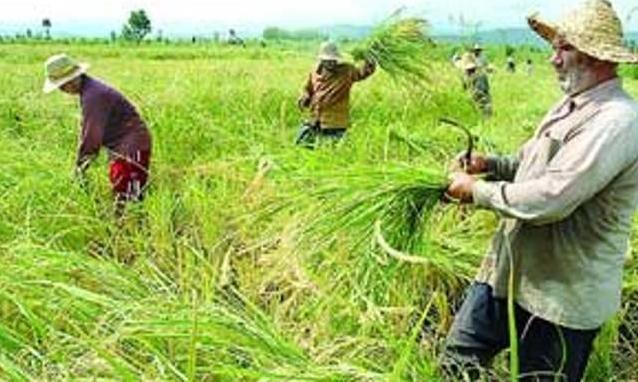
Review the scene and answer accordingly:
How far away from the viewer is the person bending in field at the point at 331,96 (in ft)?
21.0

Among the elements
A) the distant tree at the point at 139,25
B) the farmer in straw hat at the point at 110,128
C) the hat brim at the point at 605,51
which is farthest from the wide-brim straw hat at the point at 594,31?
the distant tree at the point at 139,25

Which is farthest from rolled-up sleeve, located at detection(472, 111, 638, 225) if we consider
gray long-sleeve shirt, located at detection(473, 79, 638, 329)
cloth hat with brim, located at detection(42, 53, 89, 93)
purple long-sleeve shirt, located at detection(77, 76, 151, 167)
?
cloth hat with brim, located at detection(42, 53, 89, 93)

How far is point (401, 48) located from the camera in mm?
5711

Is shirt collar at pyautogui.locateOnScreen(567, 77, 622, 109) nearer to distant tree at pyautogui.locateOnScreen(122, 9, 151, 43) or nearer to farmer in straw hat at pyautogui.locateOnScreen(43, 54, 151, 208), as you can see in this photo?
farmer in straw hat at pyautogui.locateOnScreen(43, 54, 151, 208)

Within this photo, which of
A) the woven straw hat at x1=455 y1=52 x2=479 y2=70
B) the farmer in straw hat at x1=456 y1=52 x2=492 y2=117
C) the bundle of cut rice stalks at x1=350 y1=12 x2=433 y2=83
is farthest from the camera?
the farmer in straw hat at x1=456 y1=52 x2=492 y2=117

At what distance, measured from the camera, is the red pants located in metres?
4.56

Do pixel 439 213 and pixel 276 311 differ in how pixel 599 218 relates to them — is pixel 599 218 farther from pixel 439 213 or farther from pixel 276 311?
pixel 439 213

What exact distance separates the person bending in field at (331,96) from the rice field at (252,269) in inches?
42.1

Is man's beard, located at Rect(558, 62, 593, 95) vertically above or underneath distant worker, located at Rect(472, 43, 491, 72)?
above

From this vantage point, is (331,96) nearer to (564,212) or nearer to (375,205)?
(375,205)

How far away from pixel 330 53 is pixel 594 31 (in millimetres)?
4143

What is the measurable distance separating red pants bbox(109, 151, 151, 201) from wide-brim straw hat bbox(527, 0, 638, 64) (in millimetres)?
2502

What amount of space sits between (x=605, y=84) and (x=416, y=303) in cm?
118

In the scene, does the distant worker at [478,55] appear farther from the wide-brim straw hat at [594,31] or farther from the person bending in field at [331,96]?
the wide-brim straw hat at [594,31]
